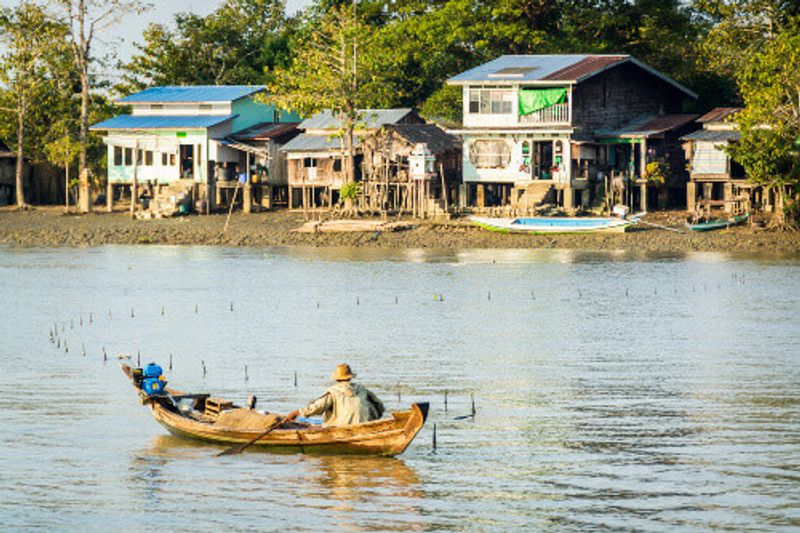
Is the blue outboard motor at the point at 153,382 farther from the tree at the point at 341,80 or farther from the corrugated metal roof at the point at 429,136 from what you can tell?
the corrugated metal roof at the point at 429,136

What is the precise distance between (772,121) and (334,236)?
55.6 ft

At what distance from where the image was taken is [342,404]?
67.2ft

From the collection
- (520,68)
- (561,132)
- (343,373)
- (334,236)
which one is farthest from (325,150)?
(343,373)

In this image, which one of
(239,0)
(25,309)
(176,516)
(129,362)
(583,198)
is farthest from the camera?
(239,0)

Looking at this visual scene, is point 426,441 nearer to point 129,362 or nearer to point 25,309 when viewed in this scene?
point 129,362

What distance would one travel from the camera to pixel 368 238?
56.4 m

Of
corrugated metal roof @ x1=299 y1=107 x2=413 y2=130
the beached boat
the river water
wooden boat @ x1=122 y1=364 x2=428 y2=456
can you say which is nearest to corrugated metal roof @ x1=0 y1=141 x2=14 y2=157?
corrugated metal roof @ x1=299 y1=107 x2=413 y2=130

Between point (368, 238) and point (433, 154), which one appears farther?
point (433, 154)

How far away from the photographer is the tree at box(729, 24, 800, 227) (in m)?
49.2

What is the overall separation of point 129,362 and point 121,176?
37.2 m

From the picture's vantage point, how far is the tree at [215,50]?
71.7 m

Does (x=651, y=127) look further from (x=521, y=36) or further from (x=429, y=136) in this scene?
(x=429, y=136)

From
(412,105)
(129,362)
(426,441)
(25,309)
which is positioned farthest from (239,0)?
(426,441)

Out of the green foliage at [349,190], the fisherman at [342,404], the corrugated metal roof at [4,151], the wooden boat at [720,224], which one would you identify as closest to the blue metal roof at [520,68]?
the green foliage at [349,190]
